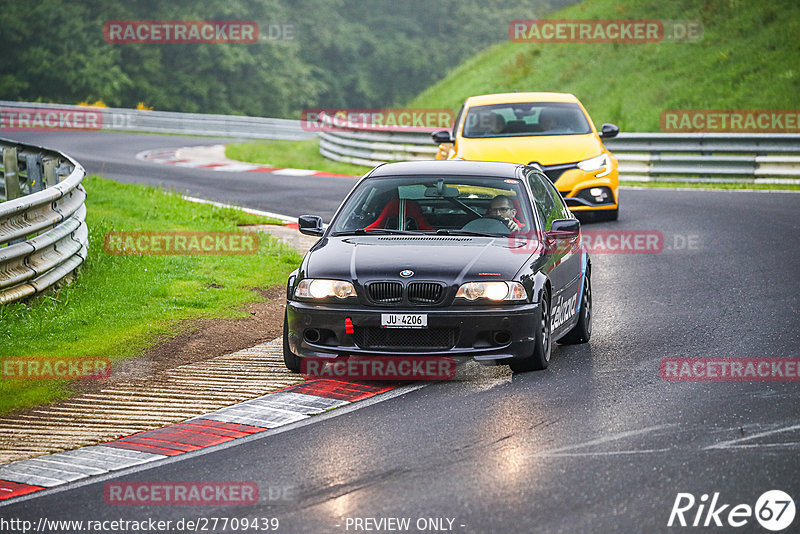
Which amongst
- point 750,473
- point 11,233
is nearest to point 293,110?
point 11,233

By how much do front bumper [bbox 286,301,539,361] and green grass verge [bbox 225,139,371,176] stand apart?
719 inches

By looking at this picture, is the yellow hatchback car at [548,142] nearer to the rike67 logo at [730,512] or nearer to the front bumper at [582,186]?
the front bumper at [582,186]

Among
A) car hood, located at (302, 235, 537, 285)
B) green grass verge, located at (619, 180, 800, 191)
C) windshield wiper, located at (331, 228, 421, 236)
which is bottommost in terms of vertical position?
green grass verge, located at (619, 180, 800, 191)

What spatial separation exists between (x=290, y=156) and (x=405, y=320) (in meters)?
24.5

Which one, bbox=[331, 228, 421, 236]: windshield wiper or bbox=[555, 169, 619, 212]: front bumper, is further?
bbox=[555, 169, 619, 212]: front bumper

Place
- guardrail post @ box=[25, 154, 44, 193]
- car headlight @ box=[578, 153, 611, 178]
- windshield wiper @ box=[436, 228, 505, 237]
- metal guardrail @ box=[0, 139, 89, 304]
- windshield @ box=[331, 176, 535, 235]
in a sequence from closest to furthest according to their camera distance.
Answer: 1. windshield wiper @ box=[436, 228, 505, 237]
2. windshield @ box=[331, 176, 535, 235]
3. metal guardrail @ box=[0, 139, 89, 304]
4. guardrail post @ box=[25, 154, 44, 193]
5. car headlight @ box=[578, 153, 611, 178]

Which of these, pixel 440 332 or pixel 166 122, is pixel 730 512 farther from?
pixel 166 122

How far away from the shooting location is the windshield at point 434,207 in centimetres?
968

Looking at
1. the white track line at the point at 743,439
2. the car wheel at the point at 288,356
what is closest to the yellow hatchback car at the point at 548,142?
the car wheel at the point at 288,356

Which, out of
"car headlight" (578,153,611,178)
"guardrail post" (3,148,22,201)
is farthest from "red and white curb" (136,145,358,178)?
"guardrail post" (3,148,22,201)

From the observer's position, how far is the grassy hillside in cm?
3353

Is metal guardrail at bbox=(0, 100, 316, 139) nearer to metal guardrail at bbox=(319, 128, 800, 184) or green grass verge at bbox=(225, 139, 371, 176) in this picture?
green grass verge at bbox=(225, 139, 371, 176)

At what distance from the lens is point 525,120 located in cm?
1838

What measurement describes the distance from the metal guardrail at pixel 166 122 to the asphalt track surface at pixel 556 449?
3124 cm
